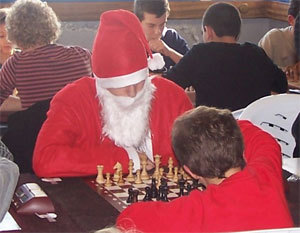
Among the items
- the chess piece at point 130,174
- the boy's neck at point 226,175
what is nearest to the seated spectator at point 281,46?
the chess piece at point 130,174

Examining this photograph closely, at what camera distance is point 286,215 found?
1.87 metres

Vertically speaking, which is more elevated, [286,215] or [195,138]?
[195,138]

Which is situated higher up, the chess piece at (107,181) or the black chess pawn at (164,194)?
the black chess pawn at (164,194)

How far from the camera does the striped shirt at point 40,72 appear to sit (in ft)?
12.3

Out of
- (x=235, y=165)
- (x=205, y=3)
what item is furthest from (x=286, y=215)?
(x=205, y=3)

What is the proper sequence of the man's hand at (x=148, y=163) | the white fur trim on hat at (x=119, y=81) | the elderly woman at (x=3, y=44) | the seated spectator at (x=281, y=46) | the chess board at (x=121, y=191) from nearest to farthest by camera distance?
the chess board at (x=121, y=191)
the man's hand at (x=148, y=163)
the white fur trim on hat at (x=119, y=81)
the elderly woman at (x=3, y=44)
the seated spectator at (x=281, y=46)

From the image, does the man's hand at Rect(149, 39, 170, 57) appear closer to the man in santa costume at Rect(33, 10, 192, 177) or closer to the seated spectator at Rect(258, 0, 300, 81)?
the seated spectator at Rect(258, 0, 300, 81)

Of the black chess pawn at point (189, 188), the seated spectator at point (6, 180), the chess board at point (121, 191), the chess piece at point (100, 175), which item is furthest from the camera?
the chess piece at point (100, 175)

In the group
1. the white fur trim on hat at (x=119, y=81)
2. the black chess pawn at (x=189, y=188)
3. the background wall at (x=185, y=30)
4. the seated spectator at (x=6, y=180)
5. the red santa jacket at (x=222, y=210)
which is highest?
the seated spectator at (x=6, y=180)

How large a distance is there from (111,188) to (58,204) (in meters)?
0.26

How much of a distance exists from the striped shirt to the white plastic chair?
1113 millimetres

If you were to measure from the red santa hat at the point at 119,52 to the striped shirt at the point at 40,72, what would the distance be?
1.05 metres

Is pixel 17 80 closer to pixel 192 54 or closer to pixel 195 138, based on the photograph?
pixel 192 54

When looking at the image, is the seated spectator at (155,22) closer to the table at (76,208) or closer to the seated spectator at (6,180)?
the table at (76,208)
